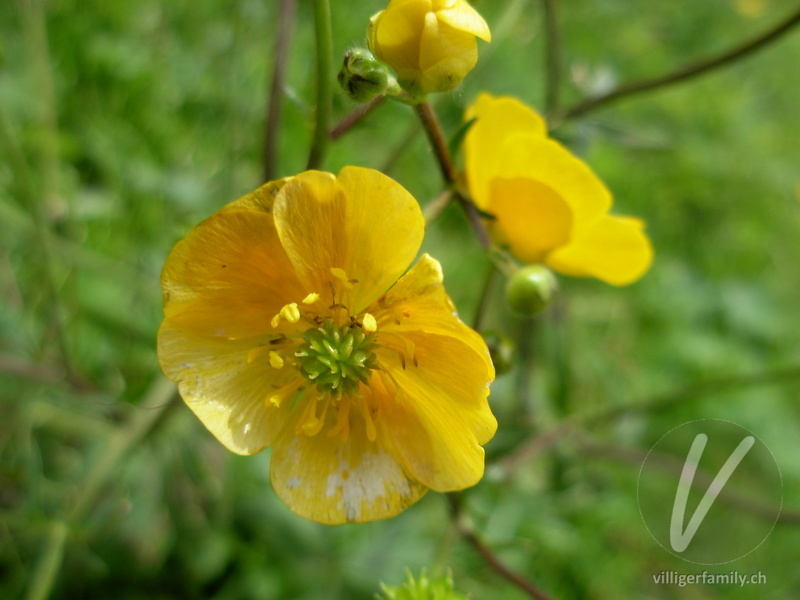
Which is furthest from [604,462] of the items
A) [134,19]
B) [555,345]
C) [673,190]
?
[134,19]

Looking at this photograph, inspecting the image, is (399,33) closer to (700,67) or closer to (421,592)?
(421,592)

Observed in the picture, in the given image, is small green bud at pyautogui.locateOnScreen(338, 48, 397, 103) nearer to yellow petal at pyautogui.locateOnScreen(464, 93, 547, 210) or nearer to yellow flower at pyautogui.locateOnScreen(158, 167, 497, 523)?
yellow flower at pyautogui.locateOnScreen(158, 167, 497, 523)

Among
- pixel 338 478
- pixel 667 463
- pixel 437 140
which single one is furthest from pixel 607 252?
pixel 667 463

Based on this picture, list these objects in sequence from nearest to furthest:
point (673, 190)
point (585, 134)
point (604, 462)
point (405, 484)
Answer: point (405, 484), point (585, 134), point (604, 462), point (673, 190)

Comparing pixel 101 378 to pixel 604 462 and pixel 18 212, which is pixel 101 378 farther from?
pixel 604 462

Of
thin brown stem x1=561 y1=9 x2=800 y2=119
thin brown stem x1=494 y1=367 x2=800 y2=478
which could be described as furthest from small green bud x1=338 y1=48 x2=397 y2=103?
thin brown stem x1=494 y1=367 x2=800 y2=478

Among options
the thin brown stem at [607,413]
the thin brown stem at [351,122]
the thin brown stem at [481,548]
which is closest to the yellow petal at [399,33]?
the thin brown stem at [351,122]
